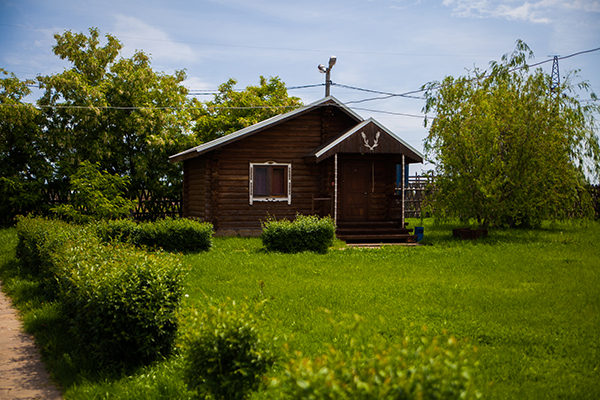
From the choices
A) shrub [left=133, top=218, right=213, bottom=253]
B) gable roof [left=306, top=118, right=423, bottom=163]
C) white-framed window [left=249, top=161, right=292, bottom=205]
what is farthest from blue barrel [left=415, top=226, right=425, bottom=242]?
shrub [left=133, top=218, right=213, bottom=253]

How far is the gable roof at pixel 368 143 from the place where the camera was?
17.6 metres

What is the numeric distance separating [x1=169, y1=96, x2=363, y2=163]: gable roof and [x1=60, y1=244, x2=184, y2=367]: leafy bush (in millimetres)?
12168

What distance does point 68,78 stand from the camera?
23.7 meters

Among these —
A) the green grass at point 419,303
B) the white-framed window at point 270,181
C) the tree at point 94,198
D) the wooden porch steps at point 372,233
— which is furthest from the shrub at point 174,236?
the wooden porch steps at point 372,233

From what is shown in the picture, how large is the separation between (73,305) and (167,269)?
4.59 ft

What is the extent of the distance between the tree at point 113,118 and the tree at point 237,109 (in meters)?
5.73

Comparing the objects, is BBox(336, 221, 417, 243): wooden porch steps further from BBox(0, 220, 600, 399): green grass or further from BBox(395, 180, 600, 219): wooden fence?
BBox(395, 180, 600, 219): wooden fence

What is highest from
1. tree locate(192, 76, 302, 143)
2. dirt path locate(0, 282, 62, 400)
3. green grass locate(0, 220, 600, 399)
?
tree locate(192, 76, 302, 143)

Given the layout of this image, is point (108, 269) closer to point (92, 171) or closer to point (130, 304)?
point (130, 304)

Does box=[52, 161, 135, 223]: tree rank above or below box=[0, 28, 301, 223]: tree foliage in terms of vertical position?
below

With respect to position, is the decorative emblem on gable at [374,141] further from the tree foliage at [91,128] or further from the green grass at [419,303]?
the tree foliage at [91,128]

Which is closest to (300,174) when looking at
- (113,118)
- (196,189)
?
(196,189)

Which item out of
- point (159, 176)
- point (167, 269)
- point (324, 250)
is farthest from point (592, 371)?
point (159, 176)

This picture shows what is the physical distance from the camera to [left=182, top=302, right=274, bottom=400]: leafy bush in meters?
3.77
